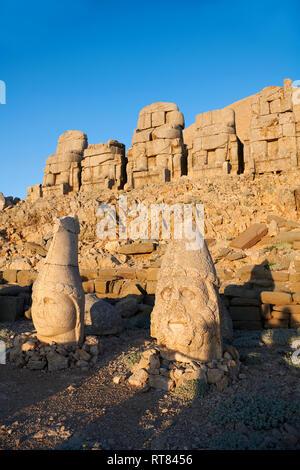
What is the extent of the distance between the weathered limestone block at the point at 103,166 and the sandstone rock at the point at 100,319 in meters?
13.4

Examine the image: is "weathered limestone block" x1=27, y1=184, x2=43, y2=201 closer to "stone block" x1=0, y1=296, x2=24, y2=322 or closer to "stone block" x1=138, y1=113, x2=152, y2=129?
"stone block" x1=138, y1=113, x2=152, y2=129

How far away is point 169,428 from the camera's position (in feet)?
10.4

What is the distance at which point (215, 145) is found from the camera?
17547mm

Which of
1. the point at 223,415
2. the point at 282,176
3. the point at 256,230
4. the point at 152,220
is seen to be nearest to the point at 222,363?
the point at 223,415

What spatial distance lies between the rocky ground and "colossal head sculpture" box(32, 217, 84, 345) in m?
0.62

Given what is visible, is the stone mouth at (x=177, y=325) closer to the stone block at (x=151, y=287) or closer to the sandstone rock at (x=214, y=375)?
the sandstone rock at (x=214, y=375)

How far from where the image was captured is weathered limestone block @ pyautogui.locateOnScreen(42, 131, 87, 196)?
21.3m

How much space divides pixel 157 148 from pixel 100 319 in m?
14.1

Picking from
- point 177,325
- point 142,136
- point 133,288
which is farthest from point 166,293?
point 142,136

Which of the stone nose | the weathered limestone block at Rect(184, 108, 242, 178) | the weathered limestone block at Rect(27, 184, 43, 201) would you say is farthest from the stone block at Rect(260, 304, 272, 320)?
the weathered limestone block at Rect(27, 184, 43, 201)

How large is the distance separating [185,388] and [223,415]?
2.22ft
